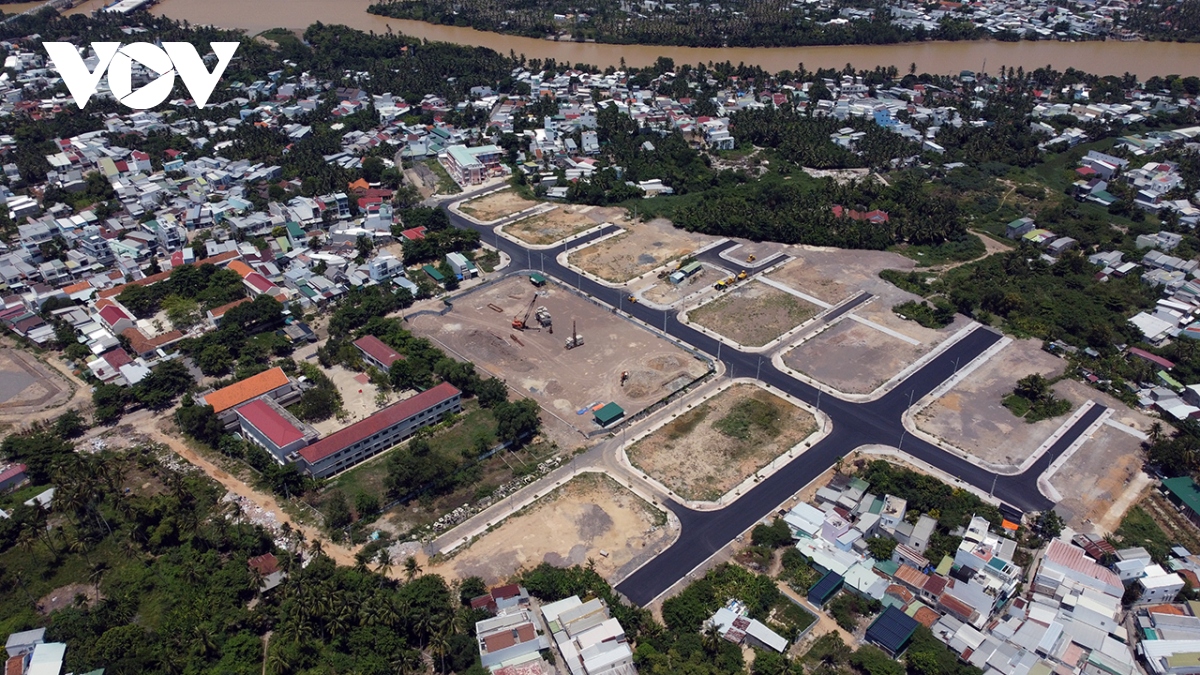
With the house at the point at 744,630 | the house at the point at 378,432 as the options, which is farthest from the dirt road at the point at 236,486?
the house at the point at 744,630

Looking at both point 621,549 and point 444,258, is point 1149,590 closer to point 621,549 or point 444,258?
point 621,549

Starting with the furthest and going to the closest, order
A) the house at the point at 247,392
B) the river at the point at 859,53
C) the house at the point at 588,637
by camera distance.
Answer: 1. the river at the point at 859,53
2. the house at the point at 247,392
3. the house at the point at 588,637

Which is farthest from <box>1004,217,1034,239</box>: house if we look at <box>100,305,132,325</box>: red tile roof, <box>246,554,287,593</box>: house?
<box>100,305,132,325</box>: red tile roof

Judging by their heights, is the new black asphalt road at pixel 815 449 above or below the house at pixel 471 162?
below

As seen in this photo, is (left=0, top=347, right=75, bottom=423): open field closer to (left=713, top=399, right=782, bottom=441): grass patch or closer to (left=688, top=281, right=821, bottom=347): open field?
(left=713, top=399, right=782, bottom=441): grass patch

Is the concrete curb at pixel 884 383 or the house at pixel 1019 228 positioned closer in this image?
the concrete curb at pixel 884 383

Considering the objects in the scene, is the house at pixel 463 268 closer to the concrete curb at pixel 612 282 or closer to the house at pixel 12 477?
the concrete curb at pixel 612 282

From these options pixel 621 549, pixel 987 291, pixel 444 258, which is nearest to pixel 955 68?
pixel 987 291
